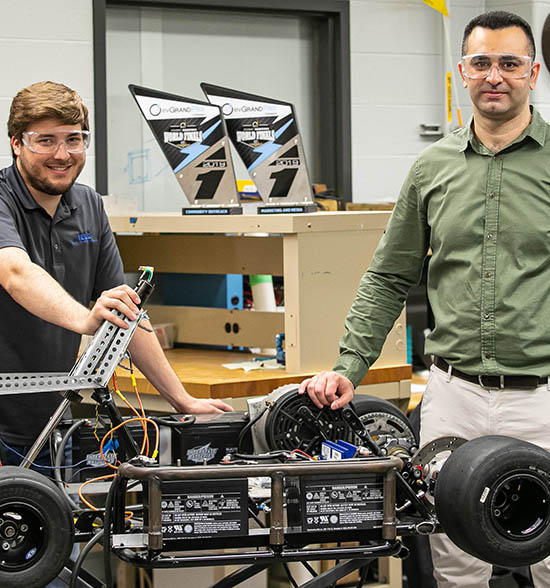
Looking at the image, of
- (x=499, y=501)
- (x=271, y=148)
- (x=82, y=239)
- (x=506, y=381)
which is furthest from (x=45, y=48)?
(x=499, y=501)

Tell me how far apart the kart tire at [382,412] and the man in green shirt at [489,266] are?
5 centimetres

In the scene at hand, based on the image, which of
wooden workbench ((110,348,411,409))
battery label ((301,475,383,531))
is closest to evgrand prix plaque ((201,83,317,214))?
Answer: wooden workbench ((110,348,411,409))

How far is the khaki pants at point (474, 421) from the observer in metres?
2.20

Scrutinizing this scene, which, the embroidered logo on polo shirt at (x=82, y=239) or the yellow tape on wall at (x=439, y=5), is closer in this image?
the embroidered logo on polo shirt at (x=82, y=239)

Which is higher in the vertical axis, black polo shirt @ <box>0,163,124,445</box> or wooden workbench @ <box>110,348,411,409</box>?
Result: black polo shirt @ <box>0,163,124,445</box>

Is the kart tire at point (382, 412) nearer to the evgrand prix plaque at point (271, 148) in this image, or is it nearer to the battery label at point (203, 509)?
the battery label at point (203, 509)

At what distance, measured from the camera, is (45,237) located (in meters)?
2.35

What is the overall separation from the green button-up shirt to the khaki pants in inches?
2.1

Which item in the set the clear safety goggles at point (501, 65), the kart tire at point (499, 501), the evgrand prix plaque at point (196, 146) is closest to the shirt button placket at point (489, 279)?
the clear safety goggles at point (501, 65)

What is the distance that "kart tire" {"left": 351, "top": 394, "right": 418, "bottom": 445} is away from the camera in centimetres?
229

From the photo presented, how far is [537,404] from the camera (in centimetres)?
219

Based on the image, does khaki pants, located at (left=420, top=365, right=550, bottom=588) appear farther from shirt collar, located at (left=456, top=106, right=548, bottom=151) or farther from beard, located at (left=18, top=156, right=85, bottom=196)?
beard, located at (left=18, top=156, right=85, bottom=196)

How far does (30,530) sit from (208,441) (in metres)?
0.61

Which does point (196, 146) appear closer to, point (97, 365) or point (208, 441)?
point (208, 441)
